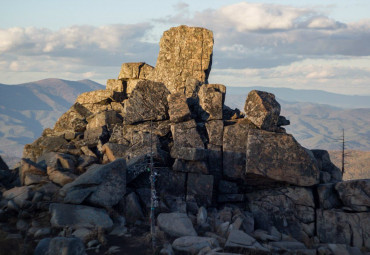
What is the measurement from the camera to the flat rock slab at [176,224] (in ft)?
80.4

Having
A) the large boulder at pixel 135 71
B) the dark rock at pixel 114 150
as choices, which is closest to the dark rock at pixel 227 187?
the dark rock at pixel 114 150

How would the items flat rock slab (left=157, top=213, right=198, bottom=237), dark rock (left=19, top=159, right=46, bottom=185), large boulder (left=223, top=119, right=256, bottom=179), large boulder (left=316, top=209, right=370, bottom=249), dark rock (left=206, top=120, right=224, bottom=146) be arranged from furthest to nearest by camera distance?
dark rock (left=206, top=120, right=224, bottom=146) → large boulder (left=223, top=119, right=256, bottom=179) → large boulder (left=316, top=209, right=370, bottom=249) → dark rock (left=19, top=159, right=46, bottom=185) → flat rock slab (left=157, top=213, right=198, bottom=237)

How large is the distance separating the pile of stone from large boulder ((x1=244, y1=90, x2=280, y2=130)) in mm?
110

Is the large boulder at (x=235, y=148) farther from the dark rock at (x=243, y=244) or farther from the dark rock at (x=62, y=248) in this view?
the dark rock at (x=62, y=248)

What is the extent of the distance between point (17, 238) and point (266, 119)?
21.4 m

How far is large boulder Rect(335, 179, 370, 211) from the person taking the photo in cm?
3141

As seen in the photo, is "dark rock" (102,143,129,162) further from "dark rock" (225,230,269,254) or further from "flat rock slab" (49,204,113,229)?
"dark rock" (225,230,269,254)

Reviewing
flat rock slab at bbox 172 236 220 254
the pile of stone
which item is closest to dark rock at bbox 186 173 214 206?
the pile of stone

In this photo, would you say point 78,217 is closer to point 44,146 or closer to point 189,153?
point 189,153

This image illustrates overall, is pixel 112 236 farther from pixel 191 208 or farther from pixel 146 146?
pixel 146 146

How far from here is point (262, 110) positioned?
34.0m

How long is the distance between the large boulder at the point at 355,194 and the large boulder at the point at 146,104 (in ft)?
53.3

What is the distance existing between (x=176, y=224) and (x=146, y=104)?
14130mm

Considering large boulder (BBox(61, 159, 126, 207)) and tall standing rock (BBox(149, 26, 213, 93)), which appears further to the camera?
tall standing rock (BBox(149, 26, 213, 93))
